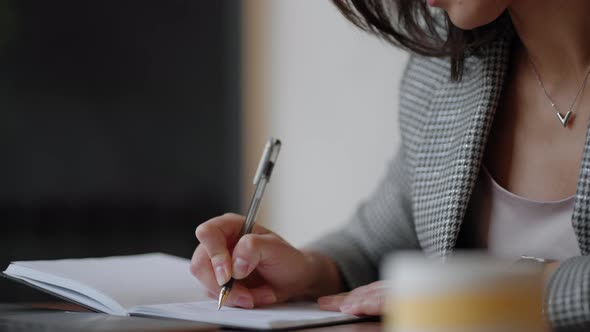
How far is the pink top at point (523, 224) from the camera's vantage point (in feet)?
3.35

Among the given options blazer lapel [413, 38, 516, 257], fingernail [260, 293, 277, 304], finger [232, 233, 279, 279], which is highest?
blazer lapel [413, 38, 516, 257]

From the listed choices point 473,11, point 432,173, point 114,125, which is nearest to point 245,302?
point 432,173

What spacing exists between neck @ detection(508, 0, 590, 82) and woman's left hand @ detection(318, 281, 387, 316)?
1.33 ft

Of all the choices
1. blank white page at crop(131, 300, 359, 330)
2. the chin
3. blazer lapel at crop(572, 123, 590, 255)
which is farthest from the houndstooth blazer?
blank white page at crop(131, 300, 359, 330)

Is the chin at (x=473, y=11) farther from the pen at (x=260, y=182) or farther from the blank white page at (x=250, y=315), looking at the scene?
the blank white page at (x=250, y=315)

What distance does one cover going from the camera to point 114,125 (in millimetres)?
2369

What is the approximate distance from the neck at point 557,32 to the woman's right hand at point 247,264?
1.37 feet

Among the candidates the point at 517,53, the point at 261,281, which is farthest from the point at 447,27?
the point at 261,281

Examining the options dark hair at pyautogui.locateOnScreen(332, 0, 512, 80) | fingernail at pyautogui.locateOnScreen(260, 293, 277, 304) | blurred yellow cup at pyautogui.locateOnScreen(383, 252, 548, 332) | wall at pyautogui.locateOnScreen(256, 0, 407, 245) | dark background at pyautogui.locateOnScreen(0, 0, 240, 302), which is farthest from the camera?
dark background at pyautogui.locateOnScreen(0, 0, 240, 302)

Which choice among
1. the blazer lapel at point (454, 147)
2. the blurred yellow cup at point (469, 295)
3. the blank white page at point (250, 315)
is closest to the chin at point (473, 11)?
the blazer lapel at point (454, 147)

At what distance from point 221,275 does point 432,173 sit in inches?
12.9

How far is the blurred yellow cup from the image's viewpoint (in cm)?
49

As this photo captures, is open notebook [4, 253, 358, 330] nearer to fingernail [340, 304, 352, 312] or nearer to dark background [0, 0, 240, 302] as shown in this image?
fingernail [340, 304, 352, 312]

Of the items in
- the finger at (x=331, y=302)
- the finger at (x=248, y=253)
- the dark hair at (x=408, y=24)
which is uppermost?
the dark hair at (x=408, y=24)
